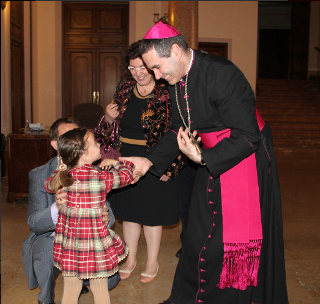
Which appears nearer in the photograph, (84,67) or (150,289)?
(150,289)

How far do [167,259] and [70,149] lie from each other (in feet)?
5.58

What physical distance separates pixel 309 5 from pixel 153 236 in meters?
16.9

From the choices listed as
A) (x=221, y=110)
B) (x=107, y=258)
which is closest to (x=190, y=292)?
(x=107, y=258)

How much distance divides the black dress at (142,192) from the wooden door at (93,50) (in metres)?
8.19

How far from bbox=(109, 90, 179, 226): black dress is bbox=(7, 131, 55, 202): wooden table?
2.53m

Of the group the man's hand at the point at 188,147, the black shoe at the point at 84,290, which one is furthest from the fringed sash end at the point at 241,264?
the black shoe at the point at 84,290

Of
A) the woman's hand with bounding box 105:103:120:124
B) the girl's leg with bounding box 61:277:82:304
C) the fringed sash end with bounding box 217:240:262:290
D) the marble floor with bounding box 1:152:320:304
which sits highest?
the woman's hand with bounding box 105:103:120:124

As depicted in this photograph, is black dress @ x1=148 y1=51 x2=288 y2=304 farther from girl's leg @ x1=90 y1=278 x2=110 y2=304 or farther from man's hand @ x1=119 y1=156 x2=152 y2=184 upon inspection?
girl's leg @ x1=90 y1=278 x2=110 y2=304

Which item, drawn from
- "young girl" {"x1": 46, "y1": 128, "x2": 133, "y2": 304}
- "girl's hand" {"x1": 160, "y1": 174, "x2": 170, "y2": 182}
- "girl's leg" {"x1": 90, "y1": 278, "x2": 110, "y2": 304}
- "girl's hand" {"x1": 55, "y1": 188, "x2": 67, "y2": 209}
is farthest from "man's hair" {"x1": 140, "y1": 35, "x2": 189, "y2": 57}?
"girl's leg" {"x1": 90, "y1": 278, "x2": 110, "y2": 304}

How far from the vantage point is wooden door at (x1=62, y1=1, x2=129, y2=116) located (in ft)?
35.8

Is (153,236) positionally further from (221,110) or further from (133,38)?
(133,38)

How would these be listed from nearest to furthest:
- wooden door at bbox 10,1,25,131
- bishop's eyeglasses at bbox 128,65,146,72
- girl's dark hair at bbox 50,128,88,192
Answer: girl's dark hair at bbox 50,128,88,192, bishop's eyeglasses at bbox 128,65,146,72, wooden door at bbox 10,1,25,131

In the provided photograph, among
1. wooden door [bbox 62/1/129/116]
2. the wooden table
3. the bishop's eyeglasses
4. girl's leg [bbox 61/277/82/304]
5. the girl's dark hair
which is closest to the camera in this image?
the girl's dark hair

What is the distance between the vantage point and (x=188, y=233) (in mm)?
2301
